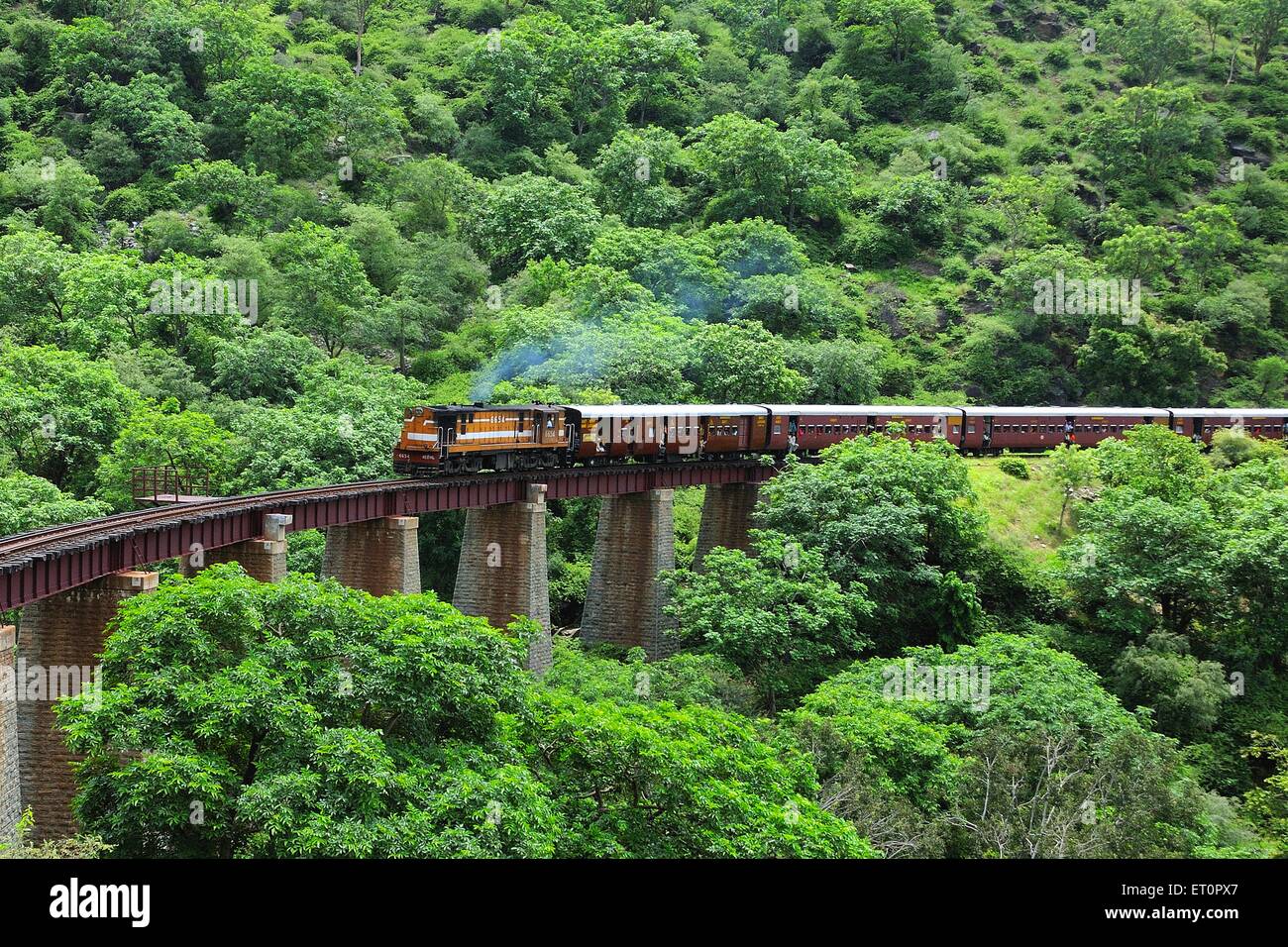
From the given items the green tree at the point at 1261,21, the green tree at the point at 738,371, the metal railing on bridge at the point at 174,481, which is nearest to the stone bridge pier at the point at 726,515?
the green tree at the point at 738,371

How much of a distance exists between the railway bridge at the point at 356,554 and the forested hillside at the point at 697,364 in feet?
8.76

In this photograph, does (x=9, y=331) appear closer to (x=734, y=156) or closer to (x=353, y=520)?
(x=353, y=520)

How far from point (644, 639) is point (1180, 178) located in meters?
73.4

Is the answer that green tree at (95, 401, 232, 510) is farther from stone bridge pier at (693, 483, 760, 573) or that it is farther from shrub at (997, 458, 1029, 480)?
shrub at (997, 458, 1029, 480)

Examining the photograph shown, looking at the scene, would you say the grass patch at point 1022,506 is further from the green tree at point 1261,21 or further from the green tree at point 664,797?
the green tree at point 1261,21

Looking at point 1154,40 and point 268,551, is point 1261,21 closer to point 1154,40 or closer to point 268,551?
point 1154,40

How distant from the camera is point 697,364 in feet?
213

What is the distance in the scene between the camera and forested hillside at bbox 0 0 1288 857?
24.2 meters

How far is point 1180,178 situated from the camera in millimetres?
102438

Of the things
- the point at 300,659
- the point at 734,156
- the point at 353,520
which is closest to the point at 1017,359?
the point at 734,156

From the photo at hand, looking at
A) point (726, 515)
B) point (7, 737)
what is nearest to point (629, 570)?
point (726, 515)

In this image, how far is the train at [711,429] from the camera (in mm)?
42938

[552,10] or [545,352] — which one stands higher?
[552,10]

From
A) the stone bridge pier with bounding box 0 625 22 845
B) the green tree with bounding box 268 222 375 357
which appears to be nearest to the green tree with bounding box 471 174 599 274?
the green tree with bounding box 268 222 375 357
